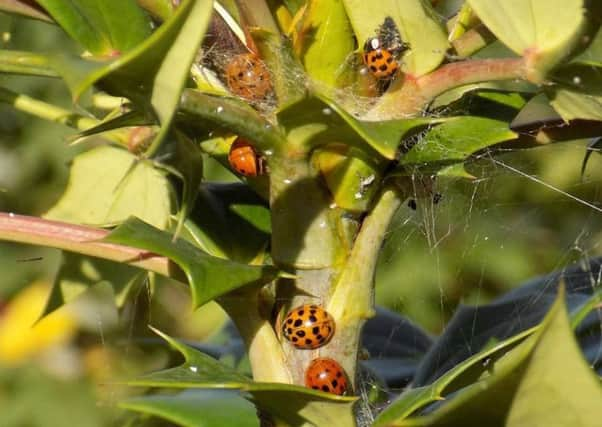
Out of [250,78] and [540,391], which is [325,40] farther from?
[540,391]

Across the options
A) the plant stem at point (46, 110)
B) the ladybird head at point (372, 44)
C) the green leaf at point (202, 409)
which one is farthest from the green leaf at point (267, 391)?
the plant stem at point (46, 110)

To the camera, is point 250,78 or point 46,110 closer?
point 250,78

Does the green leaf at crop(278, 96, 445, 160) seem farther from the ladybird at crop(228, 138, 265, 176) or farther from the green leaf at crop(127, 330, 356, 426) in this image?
the green leaf at crop(127, 330, 356, 426)

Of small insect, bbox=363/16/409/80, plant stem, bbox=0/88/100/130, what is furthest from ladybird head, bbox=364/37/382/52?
plant stem, bbox=0/88/100/130

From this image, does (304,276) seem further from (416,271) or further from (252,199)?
(416,271)

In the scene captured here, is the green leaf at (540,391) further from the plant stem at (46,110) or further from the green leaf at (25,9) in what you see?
the plant stem at (46,110)

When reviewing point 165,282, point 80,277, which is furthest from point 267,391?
point 165,282

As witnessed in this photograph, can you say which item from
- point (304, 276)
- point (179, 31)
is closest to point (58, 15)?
point (179, 31)
